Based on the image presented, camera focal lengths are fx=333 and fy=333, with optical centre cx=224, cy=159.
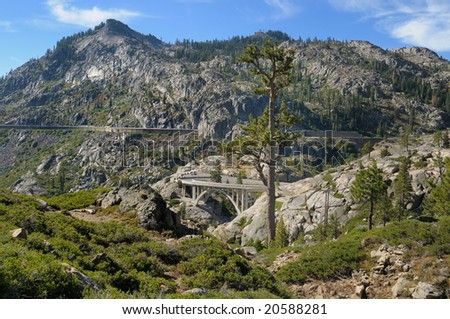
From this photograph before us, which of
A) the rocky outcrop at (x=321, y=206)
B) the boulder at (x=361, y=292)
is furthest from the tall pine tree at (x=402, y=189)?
the boulder at (x=361, y=292)

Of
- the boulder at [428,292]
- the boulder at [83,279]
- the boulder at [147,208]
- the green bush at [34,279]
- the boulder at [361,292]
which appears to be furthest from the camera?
the boulder at [147,208]

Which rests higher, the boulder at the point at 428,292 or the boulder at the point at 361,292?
the boulder at the point at 428,292

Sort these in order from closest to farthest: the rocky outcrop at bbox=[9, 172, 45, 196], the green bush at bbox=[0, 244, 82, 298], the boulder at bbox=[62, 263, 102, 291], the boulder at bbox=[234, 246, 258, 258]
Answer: the green bush at bbox=[0, 244, 82, 298] < the boulder at bbox=[62, 263, 102, 291] < the boulder at bbox=[234, 246, 258, 258] < the rocky outcrop at bbox=[9, 172, 45, 196]

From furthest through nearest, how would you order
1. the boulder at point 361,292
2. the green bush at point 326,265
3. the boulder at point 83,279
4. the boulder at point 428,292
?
the green bush at point 326,265 < the boulder at point 361,292 < the boulder at point 428,292 < the boulder at point 83,279

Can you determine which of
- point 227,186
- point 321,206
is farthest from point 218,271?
point 227,186

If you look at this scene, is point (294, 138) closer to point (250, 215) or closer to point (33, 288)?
point (33, 288)

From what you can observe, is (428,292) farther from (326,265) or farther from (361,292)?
(326,265)

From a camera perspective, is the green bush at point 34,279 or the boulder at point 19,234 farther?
the boulder at point 19,234

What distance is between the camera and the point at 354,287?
13750mm

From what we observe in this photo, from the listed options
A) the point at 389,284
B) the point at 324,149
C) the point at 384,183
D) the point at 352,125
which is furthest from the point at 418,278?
the point at 352,125

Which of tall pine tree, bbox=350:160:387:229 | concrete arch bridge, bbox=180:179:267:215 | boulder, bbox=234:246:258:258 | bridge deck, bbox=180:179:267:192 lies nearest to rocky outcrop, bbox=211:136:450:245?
tall pine tree, bbox=350:160:387:229

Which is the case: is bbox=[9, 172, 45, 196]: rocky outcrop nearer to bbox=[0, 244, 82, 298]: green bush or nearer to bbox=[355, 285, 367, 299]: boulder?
bbox=[0, 244, 82, 298]: green bush

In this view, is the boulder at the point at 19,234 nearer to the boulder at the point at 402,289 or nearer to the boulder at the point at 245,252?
the boulder at the point at 245,252

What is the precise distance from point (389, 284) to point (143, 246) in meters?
10.1
